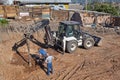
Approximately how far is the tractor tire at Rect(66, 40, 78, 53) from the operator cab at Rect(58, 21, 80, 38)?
527 mm

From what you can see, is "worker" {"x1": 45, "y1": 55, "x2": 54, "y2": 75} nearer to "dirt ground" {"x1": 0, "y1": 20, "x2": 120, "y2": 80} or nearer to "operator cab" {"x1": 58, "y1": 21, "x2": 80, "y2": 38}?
"dirt ground" {"x1": 0, "y1": 20, "x2": 120, "y2": 80}

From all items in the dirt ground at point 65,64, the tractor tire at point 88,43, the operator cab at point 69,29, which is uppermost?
the operator cab at point 69,29

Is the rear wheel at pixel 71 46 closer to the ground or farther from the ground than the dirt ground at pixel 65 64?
farther from the ground

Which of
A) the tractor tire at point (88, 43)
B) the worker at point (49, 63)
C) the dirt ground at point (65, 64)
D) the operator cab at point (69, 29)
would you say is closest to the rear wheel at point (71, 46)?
the dirt ground at point (65, 64)

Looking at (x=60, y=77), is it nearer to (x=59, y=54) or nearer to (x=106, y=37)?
(x=59, y=54)

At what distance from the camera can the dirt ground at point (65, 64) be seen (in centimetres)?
1306

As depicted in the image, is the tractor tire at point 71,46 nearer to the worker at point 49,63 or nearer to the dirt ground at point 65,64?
the dirt ground at point 65,64

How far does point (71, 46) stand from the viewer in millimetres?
16734

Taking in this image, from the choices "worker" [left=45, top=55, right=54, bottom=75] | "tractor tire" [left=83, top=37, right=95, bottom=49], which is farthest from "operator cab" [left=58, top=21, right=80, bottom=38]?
"worker" [left=45, top=55, right=54, bottom=75]

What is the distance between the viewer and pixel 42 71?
13758 mm

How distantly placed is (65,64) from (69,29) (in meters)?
2.89

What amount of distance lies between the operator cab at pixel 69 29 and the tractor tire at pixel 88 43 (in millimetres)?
959

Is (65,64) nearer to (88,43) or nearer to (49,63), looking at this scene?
(49,63)

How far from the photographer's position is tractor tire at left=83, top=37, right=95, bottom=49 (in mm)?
17609
